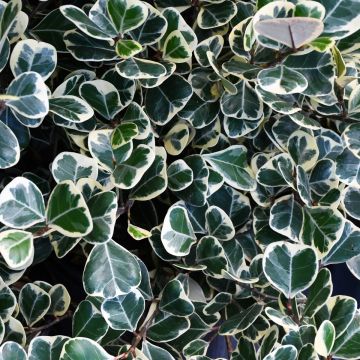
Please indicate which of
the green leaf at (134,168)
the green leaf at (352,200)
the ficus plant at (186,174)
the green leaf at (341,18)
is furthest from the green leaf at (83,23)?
the green leaf at (352,200)

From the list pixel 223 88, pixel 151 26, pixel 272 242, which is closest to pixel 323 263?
pixel 272 242

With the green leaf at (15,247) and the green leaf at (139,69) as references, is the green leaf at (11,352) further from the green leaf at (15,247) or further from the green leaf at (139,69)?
the green leaf at (139,69)

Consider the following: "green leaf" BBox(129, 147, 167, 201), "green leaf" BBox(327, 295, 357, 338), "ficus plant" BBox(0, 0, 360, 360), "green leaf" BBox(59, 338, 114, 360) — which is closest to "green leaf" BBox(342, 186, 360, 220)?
"ficus plant" BBox(0, 0, 360, 360)

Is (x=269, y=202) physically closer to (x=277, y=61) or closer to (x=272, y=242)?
(x=272, y=242)

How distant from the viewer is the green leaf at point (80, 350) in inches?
20.2

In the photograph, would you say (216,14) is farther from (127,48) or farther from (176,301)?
(176,301)

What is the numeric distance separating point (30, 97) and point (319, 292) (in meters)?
0.37

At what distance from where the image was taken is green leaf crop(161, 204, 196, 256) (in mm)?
577

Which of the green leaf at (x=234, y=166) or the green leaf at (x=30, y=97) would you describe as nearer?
the green leaf at (x=30, y=97)

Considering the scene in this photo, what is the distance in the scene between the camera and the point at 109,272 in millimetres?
544

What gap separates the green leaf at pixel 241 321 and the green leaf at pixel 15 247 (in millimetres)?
247

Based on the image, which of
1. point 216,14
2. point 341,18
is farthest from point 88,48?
point 341,18

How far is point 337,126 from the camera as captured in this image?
0.65 m

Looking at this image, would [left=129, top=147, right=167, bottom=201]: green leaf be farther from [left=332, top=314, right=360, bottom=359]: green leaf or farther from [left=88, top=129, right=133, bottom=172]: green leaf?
[left=332, top=314, right=360, bottom=359]: green leaf
